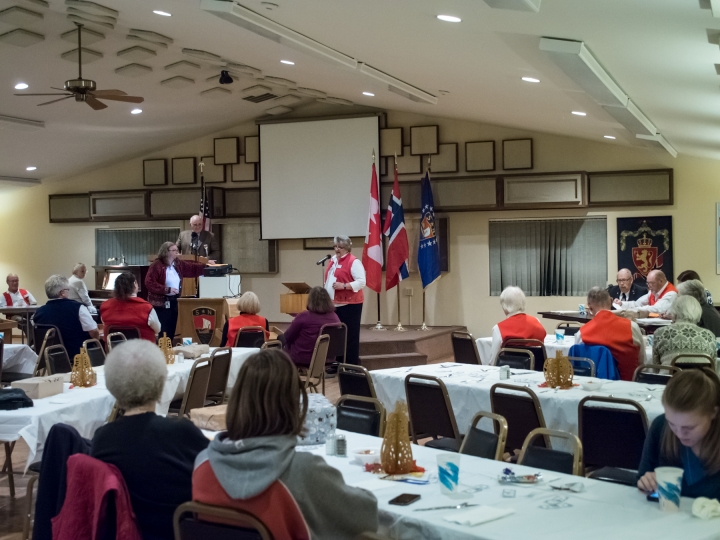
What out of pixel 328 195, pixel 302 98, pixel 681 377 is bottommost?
pixel 681 377

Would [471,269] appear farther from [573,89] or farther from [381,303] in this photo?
[573,89]

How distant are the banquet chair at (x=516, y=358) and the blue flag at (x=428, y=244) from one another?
6.18 m

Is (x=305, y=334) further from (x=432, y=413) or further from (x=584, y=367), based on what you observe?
(x=432, y=413)

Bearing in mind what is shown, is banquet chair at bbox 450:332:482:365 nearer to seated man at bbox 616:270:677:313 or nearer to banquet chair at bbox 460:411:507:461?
seated man at bbox 616:270:677:313

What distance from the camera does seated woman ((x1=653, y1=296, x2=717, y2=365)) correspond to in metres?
5.60

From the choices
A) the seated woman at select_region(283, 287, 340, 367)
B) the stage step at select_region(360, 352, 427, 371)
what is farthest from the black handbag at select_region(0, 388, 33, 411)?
the stage step at select_region(360, 352, 427, 371)

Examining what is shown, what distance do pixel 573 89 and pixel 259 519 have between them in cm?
632

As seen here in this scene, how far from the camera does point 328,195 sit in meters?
13.4

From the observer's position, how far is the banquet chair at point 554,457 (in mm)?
3168

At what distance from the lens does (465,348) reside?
7141 millimetres

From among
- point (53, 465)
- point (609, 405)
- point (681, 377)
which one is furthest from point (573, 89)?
point (53, 465)

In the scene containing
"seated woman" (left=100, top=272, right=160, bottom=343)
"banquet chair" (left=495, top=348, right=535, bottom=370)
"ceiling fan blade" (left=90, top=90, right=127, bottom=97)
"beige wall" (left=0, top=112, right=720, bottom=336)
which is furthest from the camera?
"beige wall" (left=0, top=112, right=720, bottom=336)

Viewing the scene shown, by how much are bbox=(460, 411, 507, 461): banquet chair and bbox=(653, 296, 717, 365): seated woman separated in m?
2.59

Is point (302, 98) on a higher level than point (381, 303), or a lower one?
higher
